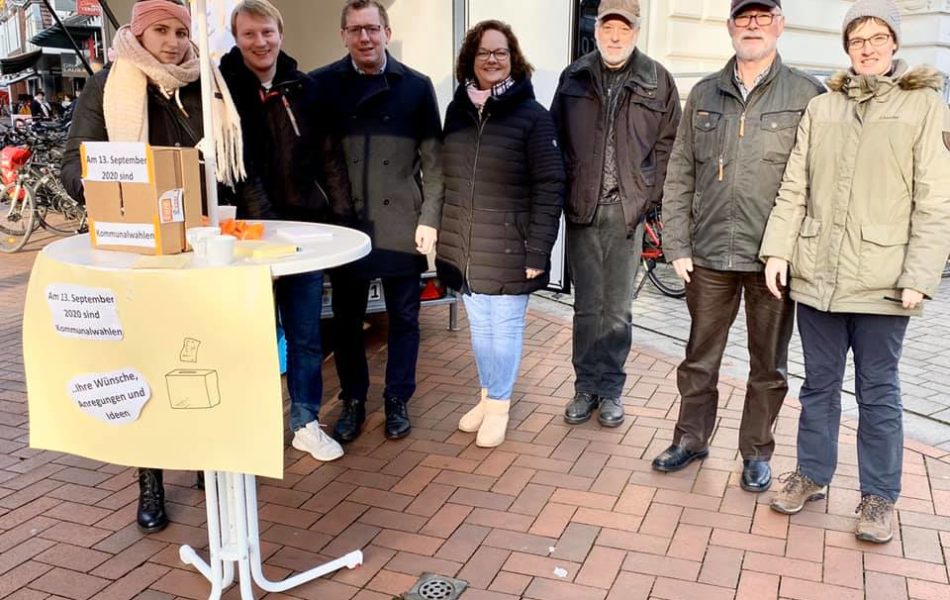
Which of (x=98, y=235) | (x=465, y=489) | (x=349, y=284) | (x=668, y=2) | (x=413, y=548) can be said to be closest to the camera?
(x=98, y=235)

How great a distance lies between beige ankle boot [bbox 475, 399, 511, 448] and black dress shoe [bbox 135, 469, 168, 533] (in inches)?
53.8

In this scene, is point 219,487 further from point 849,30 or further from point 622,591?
point 849,30

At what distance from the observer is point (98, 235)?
235 centimetres

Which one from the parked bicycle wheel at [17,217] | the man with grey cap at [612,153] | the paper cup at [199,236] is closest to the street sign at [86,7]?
the parked bicycle wheel at [17,217]

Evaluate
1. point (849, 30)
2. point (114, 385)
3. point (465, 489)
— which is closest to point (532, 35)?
point (849, 30)

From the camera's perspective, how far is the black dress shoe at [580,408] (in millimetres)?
3861

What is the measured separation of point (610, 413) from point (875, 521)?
4.23 ft

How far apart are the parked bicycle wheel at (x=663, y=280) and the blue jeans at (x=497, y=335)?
3204 mm

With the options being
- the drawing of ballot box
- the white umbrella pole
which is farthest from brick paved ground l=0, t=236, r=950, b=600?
the white umbrella pole

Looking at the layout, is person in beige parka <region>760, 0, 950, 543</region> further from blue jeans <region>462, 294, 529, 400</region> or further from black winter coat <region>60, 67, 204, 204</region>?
black winter coat <region>60, 67, 204, 204</region>

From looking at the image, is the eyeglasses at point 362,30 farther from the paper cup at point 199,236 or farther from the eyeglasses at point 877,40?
the eyeglasses at point 877,40

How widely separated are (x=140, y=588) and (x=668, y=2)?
778 centimetres

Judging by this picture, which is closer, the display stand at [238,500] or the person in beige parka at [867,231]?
the display stand at [238,500]

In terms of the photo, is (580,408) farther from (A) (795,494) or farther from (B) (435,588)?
(B) (435,588)
